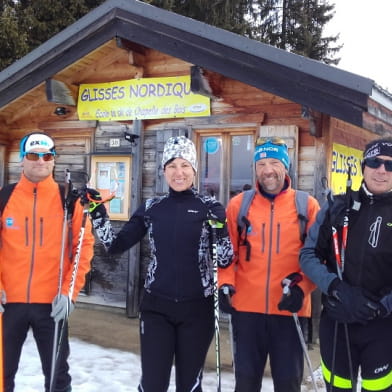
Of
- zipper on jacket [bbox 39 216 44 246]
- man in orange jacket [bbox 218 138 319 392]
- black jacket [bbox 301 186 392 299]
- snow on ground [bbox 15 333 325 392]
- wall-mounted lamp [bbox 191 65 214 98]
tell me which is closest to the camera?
black jacket [bbox 301 186 392 299]

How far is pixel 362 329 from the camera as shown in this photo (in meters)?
2.69

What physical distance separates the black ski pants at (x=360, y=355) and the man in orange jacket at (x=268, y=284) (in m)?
0.20

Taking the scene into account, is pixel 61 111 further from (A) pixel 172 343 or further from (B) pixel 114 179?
(A) pixel 172 343

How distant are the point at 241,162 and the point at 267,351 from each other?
3831mm

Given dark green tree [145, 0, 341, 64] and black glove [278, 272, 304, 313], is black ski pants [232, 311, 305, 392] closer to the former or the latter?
black glove [278, 272, 304, 313]

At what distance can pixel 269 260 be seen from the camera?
9.70ft

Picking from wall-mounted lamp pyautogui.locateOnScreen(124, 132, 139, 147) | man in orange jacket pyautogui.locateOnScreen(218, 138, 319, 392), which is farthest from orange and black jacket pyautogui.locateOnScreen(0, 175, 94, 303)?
wall-mounted lamp pyautogui.locateOnScreen(124, 132, 139, 147)

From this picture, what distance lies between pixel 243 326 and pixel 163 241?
749 mm

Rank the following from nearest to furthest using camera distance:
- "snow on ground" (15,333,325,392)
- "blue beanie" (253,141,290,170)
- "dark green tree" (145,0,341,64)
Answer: "blue beanie" (253,141,290,170) < "snow on ground" (15,333,325,392) < "dark green tree" (145,0,341,64)

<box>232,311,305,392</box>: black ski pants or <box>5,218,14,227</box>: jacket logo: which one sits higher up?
<box>5,218,14,227</box>: jacket logo

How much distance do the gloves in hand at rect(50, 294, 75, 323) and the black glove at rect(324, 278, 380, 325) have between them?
168 centimetres

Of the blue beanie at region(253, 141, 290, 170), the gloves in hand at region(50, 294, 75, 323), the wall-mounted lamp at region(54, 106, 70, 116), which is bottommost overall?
the gloves in hand at region(50, 294, 75, 323)

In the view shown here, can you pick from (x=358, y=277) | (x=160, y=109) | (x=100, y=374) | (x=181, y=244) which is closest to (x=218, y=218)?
(x=181, y=244)

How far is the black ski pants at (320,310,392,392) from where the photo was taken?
262cm
